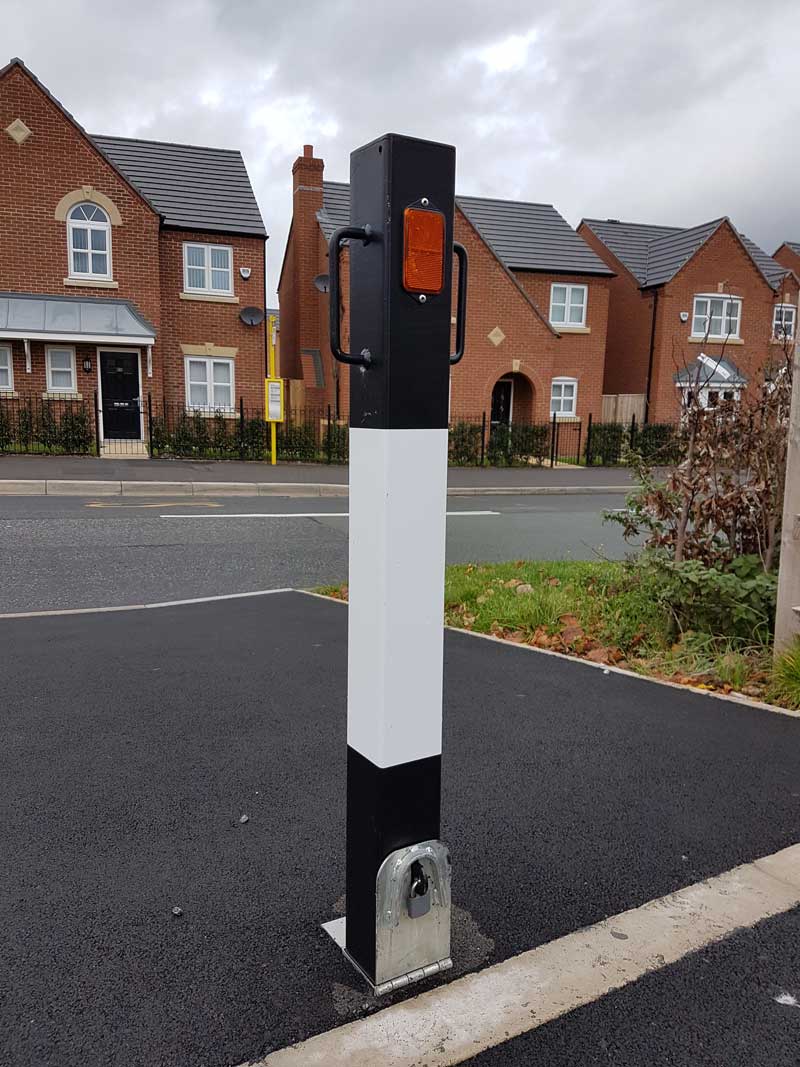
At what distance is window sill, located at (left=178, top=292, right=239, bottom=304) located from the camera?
22.9m

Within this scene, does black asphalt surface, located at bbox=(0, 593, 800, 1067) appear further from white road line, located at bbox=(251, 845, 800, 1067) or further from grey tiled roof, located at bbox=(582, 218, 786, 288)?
grey tiled roof, located at bbox=(582, 218, 786, 288)

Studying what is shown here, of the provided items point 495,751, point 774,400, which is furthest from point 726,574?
point 495,751

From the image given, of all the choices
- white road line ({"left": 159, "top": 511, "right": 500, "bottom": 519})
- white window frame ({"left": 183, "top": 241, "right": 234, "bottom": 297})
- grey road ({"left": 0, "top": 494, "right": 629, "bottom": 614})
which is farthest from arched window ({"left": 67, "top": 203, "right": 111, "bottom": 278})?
white road line ({"left": 159, "top": 511, "right": 500, "bottom": 519})

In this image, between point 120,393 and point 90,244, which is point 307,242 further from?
point 120,393

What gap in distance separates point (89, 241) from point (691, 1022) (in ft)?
74.7

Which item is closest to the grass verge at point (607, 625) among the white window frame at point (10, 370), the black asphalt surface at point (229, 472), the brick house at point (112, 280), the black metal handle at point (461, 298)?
the black metal handle at point (461, 298)

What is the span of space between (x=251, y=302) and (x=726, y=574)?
2080 cm

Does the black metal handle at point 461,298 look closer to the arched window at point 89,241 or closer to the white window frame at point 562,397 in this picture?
the arched window at point 89,241

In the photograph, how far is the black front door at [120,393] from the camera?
21422 mm

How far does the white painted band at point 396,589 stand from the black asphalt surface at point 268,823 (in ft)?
2.27

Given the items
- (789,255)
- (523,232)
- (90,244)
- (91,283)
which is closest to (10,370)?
(91,283)

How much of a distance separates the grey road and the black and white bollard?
513 cm

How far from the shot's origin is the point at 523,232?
28.9 meters

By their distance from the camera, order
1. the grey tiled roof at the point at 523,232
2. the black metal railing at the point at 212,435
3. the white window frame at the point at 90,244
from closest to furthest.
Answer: the black metal railing at the point at 212,435, the white window frame at the point at 90,244, the grey tiled roof at the point at 523,232
